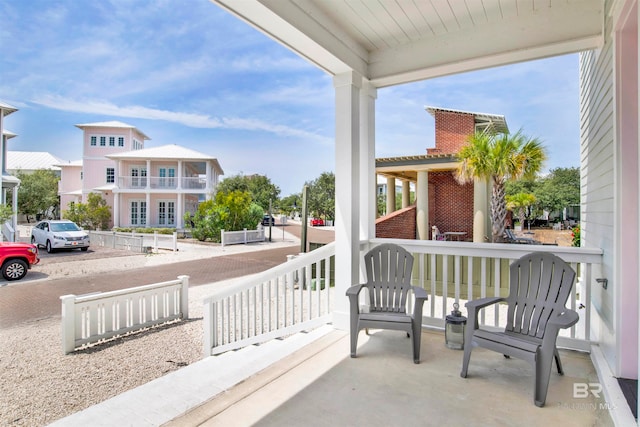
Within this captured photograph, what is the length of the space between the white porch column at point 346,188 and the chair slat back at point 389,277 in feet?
0.88

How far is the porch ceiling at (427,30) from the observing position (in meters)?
2.40

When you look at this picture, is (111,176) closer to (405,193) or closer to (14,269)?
(14,269)

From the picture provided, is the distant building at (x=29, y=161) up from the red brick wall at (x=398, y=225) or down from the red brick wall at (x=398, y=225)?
up

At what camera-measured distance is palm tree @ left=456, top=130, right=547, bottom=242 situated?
26.9ft

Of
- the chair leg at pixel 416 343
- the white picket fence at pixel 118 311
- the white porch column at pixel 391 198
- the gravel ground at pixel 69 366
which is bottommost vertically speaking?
the gravel ground at pixel 69 366

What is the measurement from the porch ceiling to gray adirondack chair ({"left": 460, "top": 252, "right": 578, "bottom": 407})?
174 centimetres

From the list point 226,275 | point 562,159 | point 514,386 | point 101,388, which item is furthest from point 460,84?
point 101,388

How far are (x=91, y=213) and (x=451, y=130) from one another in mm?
10701

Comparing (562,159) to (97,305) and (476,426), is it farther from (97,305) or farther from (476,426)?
(97,305)

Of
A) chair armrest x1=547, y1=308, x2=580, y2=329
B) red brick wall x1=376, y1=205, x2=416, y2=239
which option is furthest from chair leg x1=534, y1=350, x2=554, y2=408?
red brick wall x1=376, y1=205, x2=416, y2=239

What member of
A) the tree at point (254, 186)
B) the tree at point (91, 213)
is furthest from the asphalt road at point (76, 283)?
the tree at point (254, 186)

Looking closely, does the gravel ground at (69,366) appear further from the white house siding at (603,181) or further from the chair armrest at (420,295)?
the white house siding at (603,181)

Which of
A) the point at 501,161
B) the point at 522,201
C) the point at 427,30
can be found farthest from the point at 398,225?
the point at 522,201

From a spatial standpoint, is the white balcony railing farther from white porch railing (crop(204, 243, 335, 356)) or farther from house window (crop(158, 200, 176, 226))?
house window (crop(158, 200, 176, 226))
